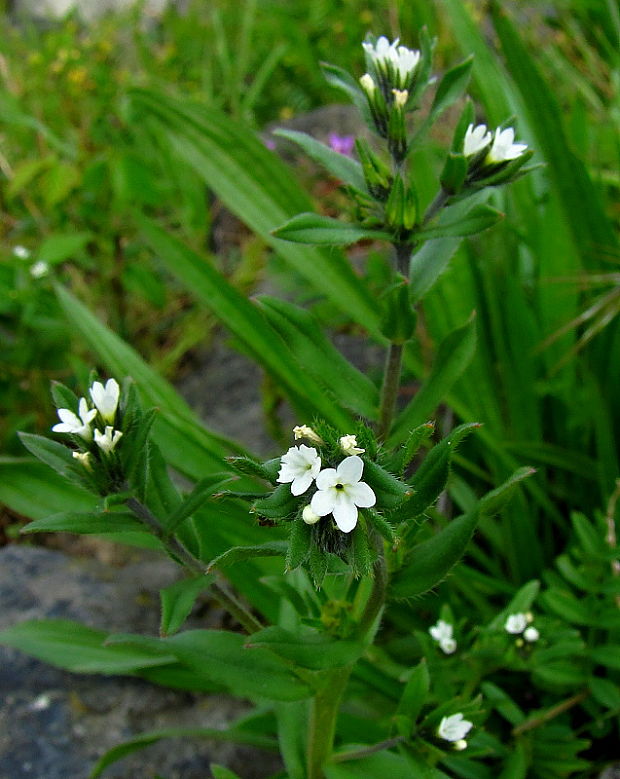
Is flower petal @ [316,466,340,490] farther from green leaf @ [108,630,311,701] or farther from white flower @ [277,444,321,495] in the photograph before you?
green leaf @ [108,630,311,701]

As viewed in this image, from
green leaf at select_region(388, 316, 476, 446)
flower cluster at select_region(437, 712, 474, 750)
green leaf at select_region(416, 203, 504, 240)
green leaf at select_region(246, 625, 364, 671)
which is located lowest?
flower cluster at select_region(437, 712, 474, 750)

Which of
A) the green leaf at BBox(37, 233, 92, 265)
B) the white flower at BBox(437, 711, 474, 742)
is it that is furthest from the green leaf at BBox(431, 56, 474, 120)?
the green leaf at BBox(37, 233, 92, 265)

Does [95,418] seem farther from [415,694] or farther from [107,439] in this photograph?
[415,694]

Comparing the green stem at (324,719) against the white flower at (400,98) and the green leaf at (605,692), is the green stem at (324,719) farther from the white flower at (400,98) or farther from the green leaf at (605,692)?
the white flower at (400,98)

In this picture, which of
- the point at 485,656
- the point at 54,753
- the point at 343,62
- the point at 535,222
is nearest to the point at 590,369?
the point at 535,222

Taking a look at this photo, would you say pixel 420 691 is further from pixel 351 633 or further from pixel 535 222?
pixel 535 222

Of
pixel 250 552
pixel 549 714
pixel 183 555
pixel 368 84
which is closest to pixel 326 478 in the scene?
pixel 250 552
